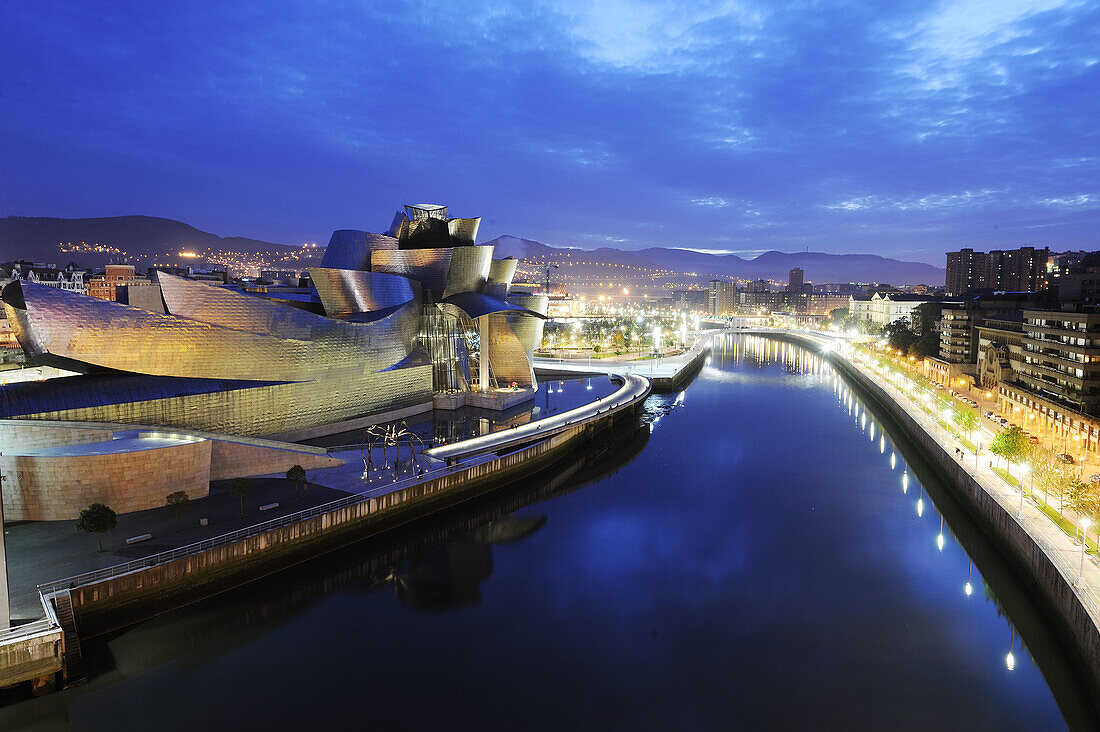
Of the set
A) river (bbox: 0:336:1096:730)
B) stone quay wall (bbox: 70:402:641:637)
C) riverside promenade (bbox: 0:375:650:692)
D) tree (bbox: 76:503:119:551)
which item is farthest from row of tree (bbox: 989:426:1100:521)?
tree (bbox: 76:503:119:551)

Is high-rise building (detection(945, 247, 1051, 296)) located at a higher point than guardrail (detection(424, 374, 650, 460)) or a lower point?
higher

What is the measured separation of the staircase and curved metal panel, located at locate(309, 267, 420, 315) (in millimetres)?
17027

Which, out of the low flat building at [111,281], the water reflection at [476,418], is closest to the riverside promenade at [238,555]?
the water reflection at [476,418]

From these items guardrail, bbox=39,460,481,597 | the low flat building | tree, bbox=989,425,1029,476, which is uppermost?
the low flat building

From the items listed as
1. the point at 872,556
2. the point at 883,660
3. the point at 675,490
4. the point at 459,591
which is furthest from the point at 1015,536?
the point at 459,591

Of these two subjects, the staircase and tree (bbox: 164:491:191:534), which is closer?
the staircase

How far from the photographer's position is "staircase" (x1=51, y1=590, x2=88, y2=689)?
11008mm

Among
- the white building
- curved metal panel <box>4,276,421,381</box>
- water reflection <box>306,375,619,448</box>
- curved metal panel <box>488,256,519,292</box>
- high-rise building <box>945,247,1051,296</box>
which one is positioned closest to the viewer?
curved metal panel <box>4,276,421,381</box>

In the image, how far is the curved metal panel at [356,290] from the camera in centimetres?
2714

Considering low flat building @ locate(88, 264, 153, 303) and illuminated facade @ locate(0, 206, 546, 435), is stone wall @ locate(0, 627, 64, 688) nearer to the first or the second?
illuminated facade @ locate(0, 206, 546, 435)

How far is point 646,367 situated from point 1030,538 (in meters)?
37.0

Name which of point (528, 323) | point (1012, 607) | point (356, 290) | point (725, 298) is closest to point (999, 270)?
point (725, 298)

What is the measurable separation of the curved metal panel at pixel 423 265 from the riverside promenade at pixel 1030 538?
2513 centimetres

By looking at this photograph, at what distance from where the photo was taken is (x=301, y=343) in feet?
77.6
